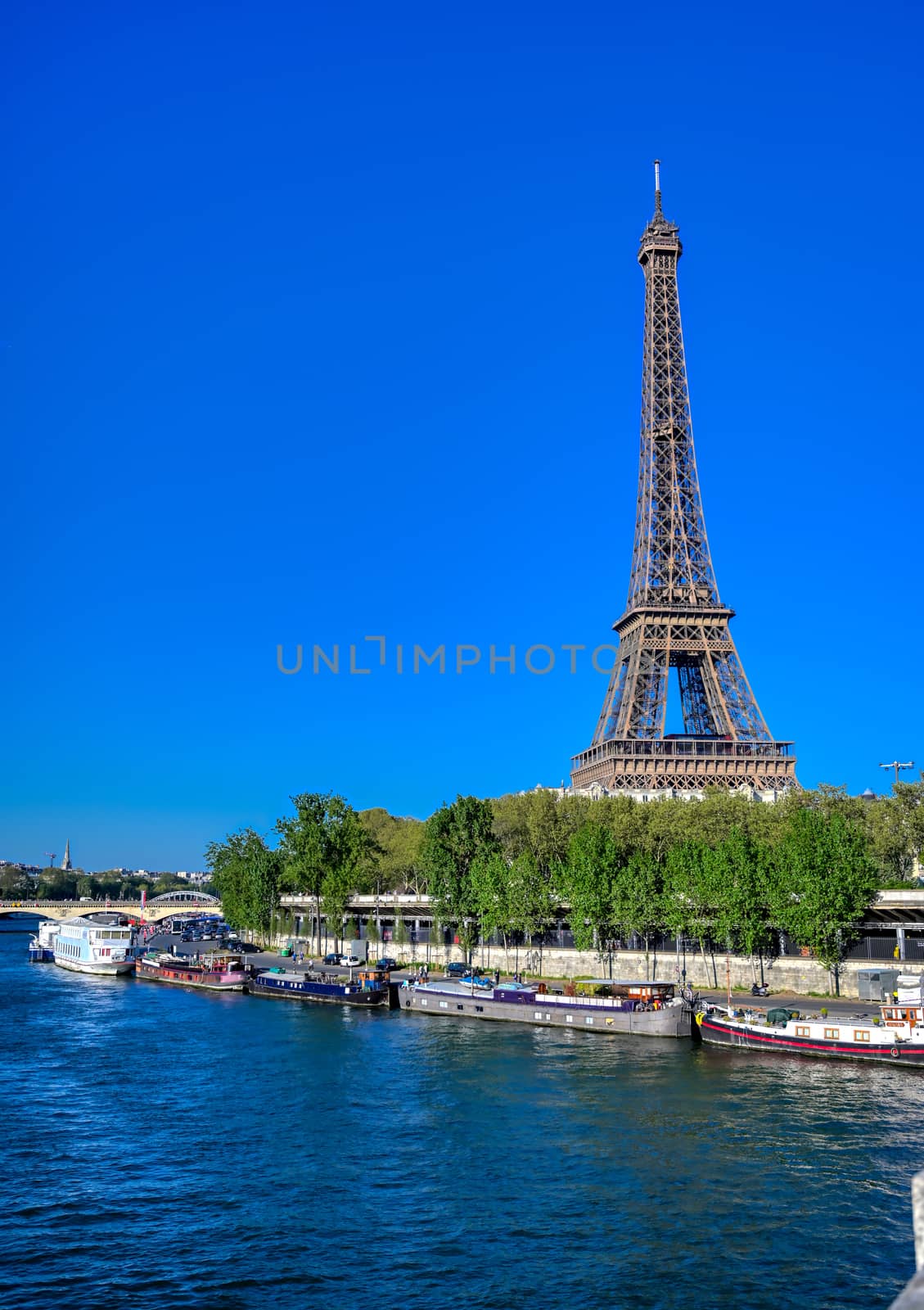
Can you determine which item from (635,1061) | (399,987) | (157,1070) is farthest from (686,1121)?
(399,987)

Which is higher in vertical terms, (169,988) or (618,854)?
(618,854)

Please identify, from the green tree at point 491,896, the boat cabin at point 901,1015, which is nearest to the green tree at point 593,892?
the green tree at point 491,896

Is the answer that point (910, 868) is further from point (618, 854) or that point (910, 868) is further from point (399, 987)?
point (399, 987)

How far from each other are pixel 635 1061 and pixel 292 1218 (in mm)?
29655

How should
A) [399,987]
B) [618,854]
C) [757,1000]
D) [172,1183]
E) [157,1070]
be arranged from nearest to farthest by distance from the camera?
[172,1183], [157,1070], [757,1000], [399,987], [618,854]

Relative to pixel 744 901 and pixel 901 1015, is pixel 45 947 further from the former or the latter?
pixel 901 1015

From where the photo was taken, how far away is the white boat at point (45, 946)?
150 metres

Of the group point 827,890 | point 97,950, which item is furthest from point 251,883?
point 827,890

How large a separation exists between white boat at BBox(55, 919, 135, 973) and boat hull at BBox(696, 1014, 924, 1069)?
77.1 m

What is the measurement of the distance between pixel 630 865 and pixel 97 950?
65139mm

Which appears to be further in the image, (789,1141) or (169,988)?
(169,988)

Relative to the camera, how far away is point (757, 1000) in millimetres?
79375

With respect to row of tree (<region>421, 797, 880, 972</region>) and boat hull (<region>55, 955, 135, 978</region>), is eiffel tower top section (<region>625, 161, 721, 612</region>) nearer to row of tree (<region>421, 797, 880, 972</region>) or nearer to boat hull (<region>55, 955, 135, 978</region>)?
row of tree (<region>421, 797, 880, 972</region>)

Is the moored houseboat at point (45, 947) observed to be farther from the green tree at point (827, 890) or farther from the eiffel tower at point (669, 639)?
the green tree at point (827, 890)
